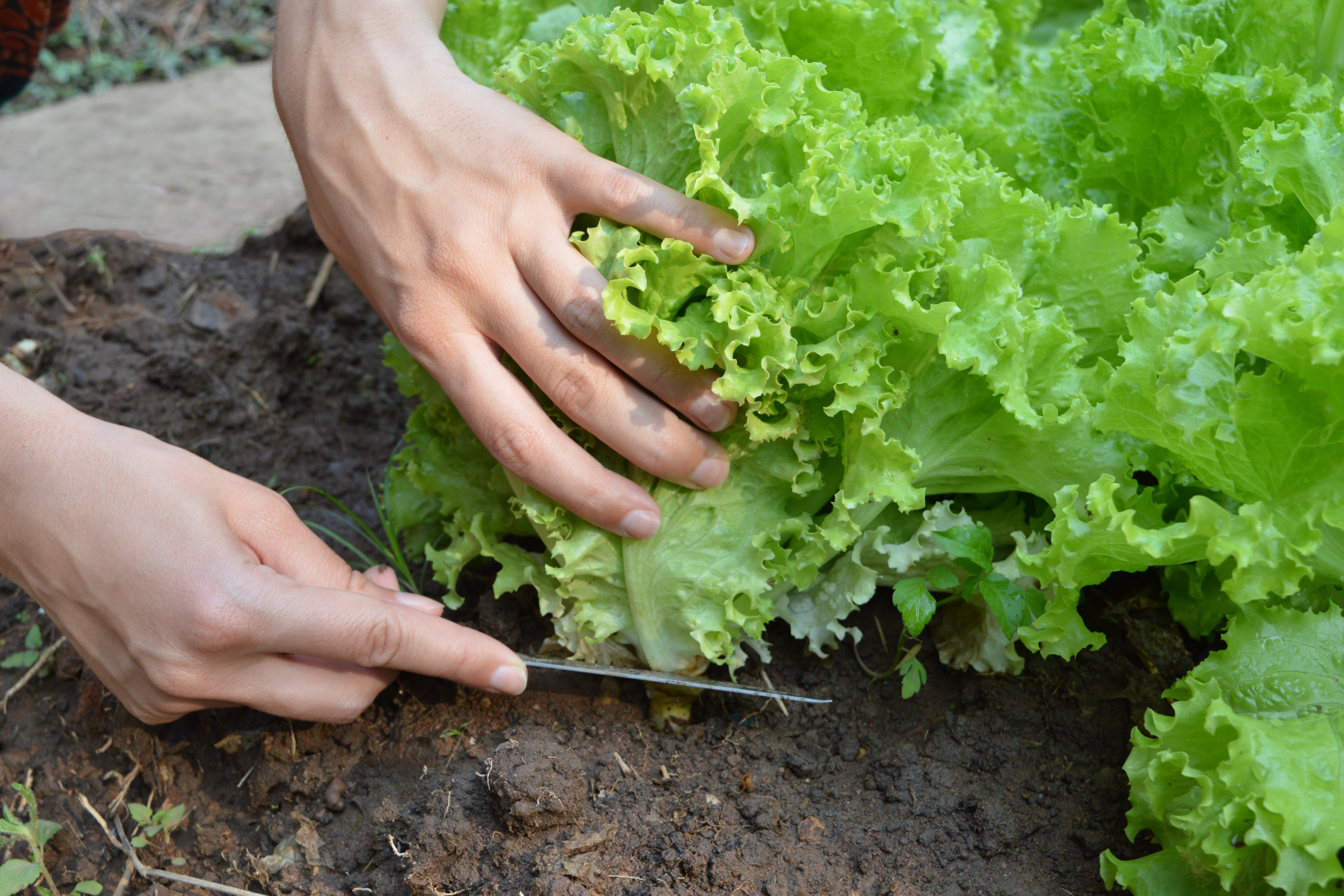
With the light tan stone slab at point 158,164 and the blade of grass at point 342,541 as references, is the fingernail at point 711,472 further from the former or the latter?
the light tan stone slab at point 158,164

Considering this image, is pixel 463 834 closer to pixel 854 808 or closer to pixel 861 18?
pixel 854 808

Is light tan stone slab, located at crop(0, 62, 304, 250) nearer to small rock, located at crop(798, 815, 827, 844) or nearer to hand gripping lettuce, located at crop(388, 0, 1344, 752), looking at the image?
hand gripping lettuce, located at crop(388, 0, 1344, 752)

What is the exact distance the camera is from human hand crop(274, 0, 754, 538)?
2041mm

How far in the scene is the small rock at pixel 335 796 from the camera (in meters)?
2.36

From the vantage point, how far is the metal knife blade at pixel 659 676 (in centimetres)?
227

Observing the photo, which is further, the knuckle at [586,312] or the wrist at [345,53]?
the wrist at [345,53]

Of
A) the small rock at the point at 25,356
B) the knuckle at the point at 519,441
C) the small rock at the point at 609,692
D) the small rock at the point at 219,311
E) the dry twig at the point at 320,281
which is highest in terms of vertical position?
the knuckle at the point at 519,441

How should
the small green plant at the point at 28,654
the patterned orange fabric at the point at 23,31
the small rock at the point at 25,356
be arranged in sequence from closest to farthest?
the small green plant at the point at 28,654 → the small rock at the point at 25,356 → the patterned orange fabric at the point at 23,31

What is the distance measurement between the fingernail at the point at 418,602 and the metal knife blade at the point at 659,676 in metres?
0.26

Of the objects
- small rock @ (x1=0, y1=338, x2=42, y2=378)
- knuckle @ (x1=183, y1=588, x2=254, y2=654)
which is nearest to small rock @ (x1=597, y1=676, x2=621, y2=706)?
knuckle @ (x1=183, y1=588, x2=254, y2=654)

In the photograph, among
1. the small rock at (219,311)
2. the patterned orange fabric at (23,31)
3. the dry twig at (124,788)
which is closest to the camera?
the dry twig at (124,788)

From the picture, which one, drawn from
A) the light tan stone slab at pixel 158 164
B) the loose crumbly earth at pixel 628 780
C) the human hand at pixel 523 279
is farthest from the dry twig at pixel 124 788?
the light tan stone slab at pixel 158 164

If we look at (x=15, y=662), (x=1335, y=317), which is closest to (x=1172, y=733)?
(x=1335, y=317)

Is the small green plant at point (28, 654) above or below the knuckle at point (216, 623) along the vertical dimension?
below
